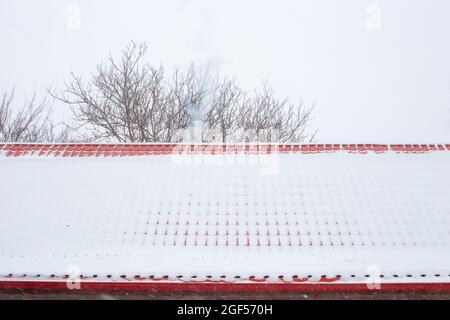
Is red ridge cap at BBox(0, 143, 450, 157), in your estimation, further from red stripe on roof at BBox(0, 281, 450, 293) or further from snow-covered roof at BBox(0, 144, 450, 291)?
red stripe on roof at BBox(0, 281, 450, 293)

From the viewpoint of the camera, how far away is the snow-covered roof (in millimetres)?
4469

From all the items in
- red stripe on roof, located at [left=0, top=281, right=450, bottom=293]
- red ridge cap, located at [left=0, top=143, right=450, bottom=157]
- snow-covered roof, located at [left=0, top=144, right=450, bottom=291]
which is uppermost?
red ridge cap, located at [left=0, top=143, right=450, bottom=157]

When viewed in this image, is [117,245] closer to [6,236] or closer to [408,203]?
[6,236]

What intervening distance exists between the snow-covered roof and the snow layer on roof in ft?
0.07

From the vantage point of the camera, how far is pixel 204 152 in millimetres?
7008

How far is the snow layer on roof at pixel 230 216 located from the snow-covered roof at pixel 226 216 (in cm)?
2

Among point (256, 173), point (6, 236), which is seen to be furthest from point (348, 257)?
point (6, 236)

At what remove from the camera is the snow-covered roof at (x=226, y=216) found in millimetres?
4469

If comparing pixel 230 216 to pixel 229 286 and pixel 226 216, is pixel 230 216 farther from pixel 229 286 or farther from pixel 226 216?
pixel 229 286

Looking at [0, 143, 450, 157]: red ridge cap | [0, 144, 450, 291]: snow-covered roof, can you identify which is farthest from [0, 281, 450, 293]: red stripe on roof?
[0, 143, 450, 157]: red ridge cap

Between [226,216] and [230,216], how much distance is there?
0.18 feet

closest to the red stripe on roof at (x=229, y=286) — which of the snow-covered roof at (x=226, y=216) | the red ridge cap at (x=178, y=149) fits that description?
the snow-covered roof at (x=226, y=216)

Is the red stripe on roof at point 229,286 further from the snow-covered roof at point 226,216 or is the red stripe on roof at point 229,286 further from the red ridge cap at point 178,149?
the red ridge cap at point 178,149

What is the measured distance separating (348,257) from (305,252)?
0.51 meters
